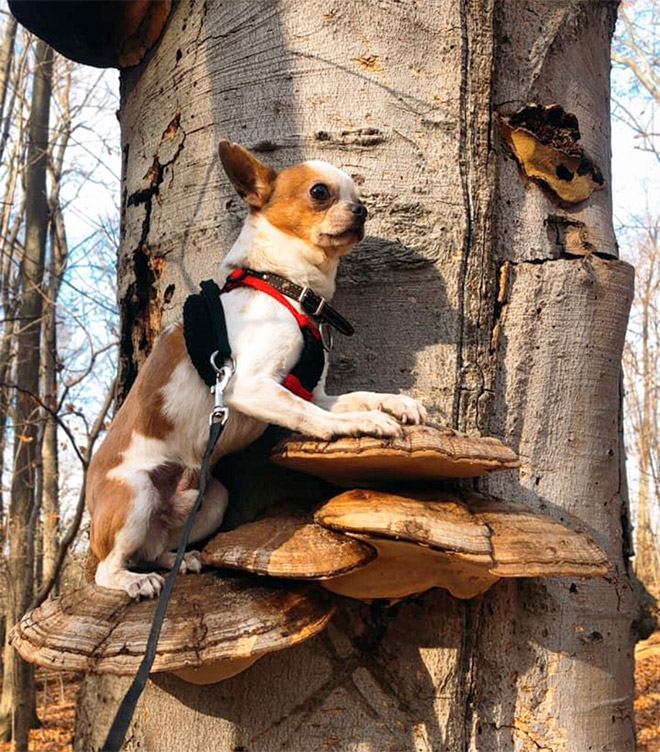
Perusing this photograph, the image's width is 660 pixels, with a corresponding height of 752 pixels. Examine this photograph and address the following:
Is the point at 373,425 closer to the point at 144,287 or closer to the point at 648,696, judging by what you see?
the point at 144,287

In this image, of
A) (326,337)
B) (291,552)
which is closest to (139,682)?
(291,552)

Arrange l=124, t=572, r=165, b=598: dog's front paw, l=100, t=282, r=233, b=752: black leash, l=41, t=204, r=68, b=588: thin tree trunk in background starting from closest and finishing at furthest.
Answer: l=100, t=282, r=233, b=752: black leash < l=124, t=572, r=165, b=598: dog's front paw < l=41, t=204, r=68, b=588: thin tree trunk in background

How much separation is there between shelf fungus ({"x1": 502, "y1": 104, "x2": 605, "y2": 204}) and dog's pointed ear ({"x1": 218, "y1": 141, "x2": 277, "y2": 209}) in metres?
0.72

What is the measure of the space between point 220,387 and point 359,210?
2.07 ft

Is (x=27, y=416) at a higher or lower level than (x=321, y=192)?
higher

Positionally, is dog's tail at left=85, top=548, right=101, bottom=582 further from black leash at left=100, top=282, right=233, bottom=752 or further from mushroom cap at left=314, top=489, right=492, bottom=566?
mushroom cap at left=314, top=489, right=492, bottom=566

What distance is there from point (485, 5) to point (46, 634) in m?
2.09

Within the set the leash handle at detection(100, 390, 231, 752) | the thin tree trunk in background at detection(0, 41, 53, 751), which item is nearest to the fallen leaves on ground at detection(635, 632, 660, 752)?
the thin tree trunk in background at detection(0, 41, 53, 751)

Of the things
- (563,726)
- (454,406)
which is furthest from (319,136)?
(563,726)

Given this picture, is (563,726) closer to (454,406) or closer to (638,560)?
(454,406)

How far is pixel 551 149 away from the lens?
85.4 inches

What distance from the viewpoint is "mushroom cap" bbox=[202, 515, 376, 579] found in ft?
5.01

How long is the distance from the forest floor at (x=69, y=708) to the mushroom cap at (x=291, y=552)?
8.58 metres

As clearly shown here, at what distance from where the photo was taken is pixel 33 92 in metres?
11.8
